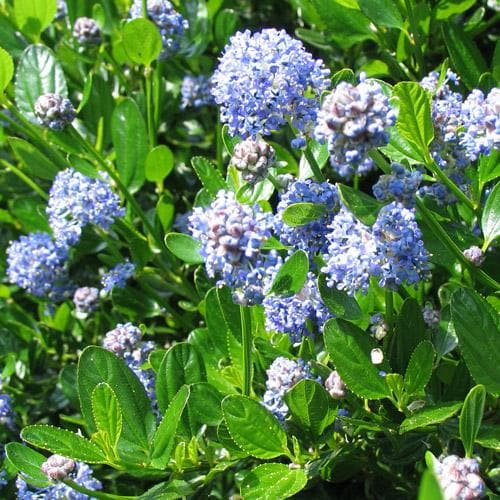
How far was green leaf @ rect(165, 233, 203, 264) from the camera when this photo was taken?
2.88m

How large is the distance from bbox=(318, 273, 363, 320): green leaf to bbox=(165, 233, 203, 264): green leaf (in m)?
0.65

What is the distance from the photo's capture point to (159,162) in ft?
11.9

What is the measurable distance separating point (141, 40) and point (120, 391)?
5.11 ft

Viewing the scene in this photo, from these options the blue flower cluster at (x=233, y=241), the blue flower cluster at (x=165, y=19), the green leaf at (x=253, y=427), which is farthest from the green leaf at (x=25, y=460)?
the blue flower cluster at (x=165, y=19)

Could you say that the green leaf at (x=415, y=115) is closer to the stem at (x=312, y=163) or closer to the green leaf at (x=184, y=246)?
the stem at (x=312, y=163)

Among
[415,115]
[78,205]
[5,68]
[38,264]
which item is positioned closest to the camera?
[415,115]

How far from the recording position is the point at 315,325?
9.02 ft

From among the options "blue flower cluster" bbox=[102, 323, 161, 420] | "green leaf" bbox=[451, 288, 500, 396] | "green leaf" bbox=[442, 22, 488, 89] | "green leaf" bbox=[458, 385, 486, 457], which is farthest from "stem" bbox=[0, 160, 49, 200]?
"green leaf" bbox=[458, 385, 486, 457]

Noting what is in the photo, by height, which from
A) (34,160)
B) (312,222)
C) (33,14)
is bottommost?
(312,222)

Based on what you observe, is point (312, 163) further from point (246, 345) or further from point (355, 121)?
point (246, 345)

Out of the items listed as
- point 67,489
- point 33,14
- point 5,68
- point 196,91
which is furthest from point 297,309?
point 33,14

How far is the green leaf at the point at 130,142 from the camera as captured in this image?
11.9 feet

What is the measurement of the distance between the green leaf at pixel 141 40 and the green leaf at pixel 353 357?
165cm

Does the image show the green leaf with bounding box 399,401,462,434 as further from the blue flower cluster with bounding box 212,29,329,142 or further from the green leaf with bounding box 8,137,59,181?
the green leaf with bounding box 8,137,59,181
